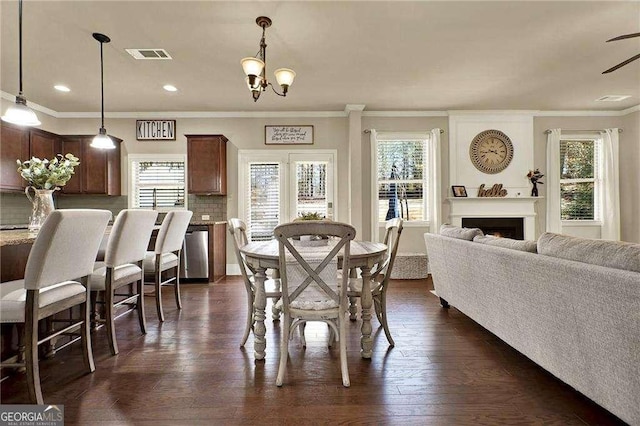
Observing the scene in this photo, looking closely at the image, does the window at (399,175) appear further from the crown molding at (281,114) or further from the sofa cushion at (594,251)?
the sofa cushion at (594,251)

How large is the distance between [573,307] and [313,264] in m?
1.32

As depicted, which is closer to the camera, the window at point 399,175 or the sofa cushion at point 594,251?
the sofa cushion at point 594,251

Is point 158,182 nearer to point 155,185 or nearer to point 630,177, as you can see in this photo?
point 155,185

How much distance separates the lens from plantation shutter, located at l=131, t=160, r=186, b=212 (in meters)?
5.31

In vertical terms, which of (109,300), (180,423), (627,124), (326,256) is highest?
(627,124)

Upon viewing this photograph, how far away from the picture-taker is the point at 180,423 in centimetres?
156

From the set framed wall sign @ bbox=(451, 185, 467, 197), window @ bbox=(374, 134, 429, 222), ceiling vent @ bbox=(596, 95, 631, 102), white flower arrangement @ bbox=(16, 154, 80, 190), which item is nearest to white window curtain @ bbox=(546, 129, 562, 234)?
ceiling vent @ bbox=(596, 95, 631, 102)

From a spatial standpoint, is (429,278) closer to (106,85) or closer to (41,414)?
(41,414)

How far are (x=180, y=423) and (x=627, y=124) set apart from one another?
7330 millimetres

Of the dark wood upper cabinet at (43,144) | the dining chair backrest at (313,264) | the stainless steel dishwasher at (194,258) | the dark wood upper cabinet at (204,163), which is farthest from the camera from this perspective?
the dark wood upper cabinet at (204,163)

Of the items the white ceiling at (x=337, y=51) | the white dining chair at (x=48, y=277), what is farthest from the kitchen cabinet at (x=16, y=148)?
the white dining chair at (x=48, y=277)

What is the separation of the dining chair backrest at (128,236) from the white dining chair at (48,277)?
0.37 m

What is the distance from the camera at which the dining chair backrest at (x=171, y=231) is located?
118 inches

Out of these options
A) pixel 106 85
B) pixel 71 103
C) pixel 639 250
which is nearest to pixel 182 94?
pixel 106 85
